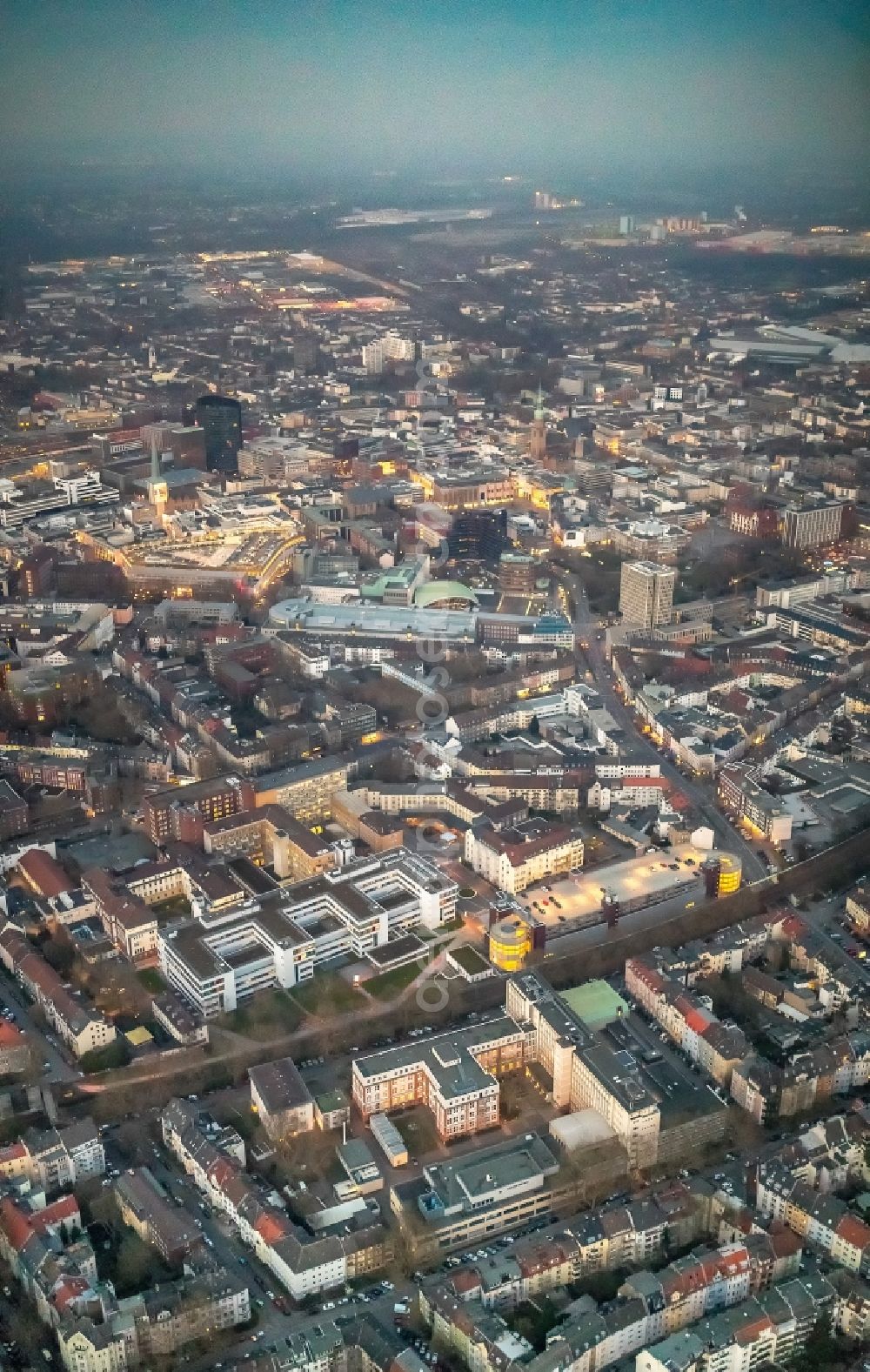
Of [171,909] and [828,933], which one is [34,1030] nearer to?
[171,909]

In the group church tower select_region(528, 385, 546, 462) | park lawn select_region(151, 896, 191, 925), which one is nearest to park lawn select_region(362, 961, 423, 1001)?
park lawn select_region(151, 896, 191, 925)

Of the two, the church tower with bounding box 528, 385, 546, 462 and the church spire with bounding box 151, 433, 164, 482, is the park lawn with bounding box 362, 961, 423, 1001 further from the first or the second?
the church tower with bounding box 528, 385, 546, 462

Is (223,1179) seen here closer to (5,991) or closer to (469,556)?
(5,991)

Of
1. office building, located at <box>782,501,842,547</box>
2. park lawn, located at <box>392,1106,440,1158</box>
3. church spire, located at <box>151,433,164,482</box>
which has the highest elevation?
church spire, located at <box>151,433,164,482</box>

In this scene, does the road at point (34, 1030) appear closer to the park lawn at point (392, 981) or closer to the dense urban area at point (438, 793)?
the dense urban area at point (438, 793)

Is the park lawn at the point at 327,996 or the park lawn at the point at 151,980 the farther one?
the park lawn at the point at 151,980

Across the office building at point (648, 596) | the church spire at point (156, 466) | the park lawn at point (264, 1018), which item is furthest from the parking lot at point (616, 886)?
the church spire at point (156, 466)

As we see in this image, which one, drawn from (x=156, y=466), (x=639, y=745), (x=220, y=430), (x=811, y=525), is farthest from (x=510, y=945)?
(x=220, y=430)
